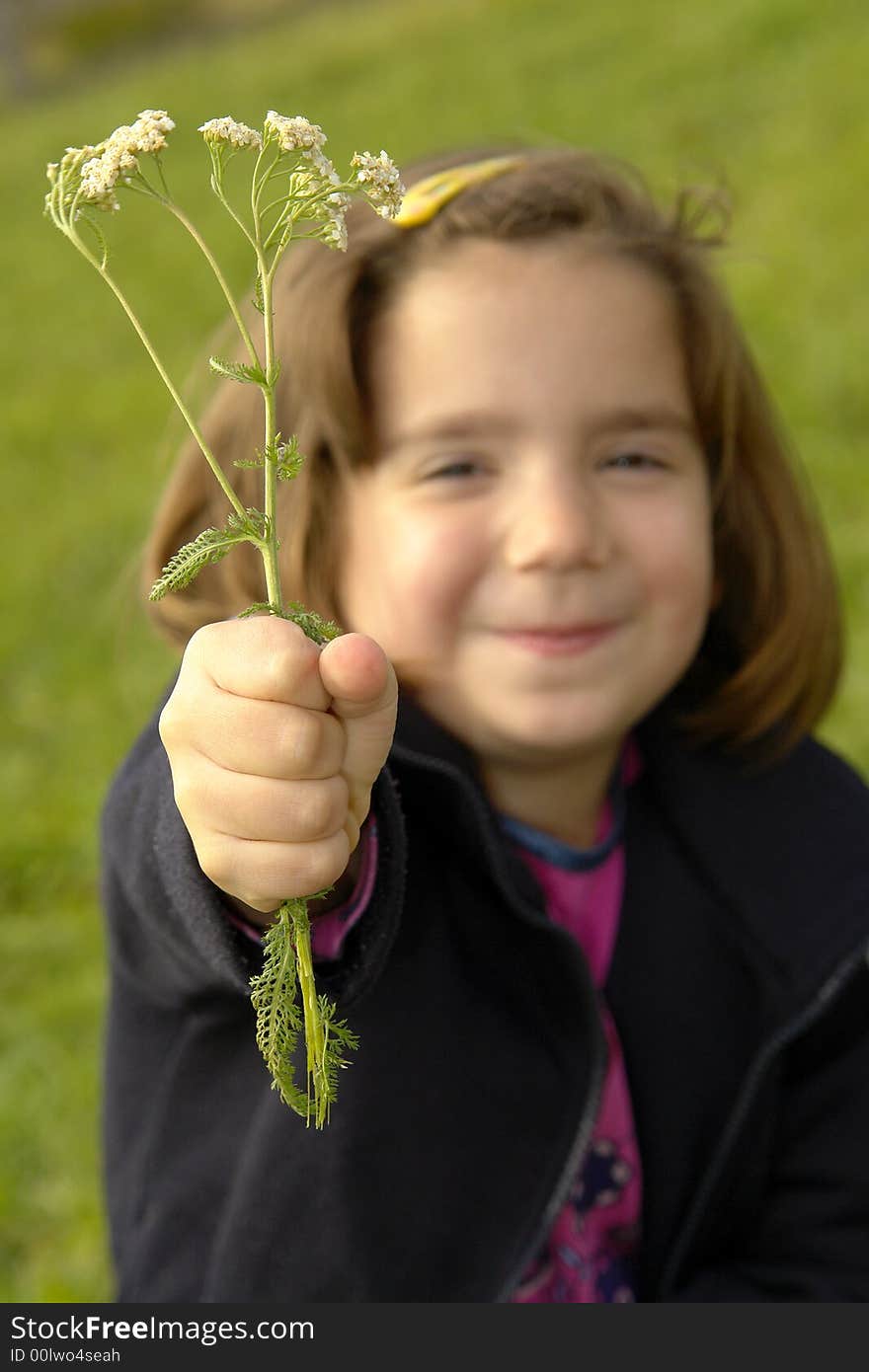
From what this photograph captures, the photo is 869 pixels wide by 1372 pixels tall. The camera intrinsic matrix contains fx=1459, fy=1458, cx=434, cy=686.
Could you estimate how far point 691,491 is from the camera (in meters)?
2.15

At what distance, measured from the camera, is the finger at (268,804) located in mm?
1186

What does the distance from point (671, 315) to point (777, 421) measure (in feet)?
1.71

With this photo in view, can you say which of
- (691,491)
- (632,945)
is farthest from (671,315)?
(632,945)

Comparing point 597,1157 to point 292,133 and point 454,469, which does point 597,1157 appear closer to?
point 454,469

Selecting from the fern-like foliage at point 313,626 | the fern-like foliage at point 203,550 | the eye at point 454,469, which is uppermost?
the eye at point 454,469

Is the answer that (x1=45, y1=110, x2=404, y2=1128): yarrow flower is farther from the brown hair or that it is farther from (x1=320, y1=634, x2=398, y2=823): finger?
the brown hair

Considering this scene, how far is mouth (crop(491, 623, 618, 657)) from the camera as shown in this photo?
198cm

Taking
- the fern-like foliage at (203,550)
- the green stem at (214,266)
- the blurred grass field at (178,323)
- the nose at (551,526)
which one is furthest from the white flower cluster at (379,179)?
the blurred grass field at (178,323)

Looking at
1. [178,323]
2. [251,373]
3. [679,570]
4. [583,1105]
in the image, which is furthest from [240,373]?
[178,323]

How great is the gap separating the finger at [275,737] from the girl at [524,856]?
34 cm

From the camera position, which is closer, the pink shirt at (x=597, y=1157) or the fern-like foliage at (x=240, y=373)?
the fern-like foliage at (x=240, y=373)

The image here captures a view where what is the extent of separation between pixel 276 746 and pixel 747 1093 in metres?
1.39

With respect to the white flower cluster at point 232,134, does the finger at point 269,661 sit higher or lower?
lower

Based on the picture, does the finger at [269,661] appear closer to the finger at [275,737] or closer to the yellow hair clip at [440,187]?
the finger at [275,737]
